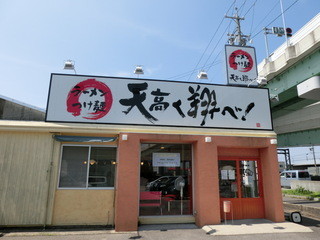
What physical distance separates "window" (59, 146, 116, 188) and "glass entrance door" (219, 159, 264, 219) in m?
4.69

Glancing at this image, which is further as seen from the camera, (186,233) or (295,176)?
(295,176)

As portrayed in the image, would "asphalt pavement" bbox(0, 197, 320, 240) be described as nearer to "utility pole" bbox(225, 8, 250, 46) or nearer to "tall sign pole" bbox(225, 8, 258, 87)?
"tall sign pole" bbox(225, 8, 258, 87)

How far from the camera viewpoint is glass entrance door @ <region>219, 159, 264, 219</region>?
9367 millimetres

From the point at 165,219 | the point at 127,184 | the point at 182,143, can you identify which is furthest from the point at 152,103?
the point at 165,219

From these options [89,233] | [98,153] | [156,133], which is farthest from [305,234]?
[98,153]

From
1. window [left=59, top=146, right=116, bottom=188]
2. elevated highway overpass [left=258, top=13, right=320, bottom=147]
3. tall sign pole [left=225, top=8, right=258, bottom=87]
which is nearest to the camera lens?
window [left=59, top=146, right=116, bottom=188]

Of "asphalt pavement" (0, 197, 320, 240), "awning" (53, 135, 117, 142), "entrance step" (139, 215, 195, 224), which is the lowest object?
"asphalt pavement" (0, 197, 320, 240)

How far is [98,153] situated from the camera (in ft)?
29.3

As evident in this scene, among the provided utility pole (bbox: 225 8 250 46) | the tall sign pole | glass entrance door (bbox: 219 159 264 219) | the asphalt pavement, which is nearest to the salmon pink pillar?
the asphalt pavement

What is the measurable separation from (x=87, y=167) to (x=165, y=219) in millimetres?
3663

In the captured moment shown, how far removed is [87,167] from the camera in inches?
344

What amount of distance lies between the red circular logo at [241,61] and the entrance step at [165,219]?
302 inches

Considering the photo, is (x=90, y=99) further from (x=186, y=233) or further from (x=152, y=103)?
(x=186, y=233)

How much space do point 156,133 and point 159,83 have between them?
2253 mm
